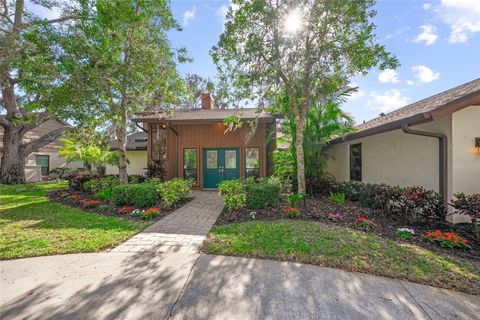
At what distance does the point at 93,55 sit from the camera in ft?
23.4

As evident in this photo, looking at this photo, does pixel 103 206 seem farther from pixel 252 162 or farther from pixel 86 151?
pixel 86 151

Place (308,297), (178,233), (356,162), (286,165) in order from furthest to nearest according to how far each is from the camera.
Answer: (286,165), (356,162), (178,233), (308,297)

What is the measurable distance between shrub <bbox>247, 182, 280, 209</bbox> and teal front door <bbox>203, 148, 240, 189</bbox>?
4.68m

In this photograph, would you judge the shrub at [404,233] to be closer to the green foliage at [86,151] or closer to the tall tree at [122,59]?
the tall tree at [122,59]

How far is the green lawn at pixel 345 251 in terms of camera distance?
3.08 metres

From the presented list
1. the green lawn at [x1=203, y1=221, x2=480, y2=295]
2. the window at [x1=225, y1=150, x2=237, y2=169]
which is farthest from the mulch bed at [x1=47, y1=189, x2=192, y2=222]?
the window at [x1=225, y1=150, x2=237, y2=169]

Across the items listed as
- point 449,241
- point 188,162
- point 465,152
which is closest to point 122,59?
point 188,162

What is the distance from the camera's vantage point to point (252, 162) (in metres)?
11.0

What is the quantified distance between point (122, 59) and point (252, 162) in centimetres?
687

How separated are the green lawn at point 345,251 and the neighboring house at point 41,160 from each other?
18.2 meters

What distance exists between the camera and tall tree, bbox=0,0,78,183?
23.4ft

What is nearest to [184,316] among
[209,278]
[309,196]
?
[209,278]

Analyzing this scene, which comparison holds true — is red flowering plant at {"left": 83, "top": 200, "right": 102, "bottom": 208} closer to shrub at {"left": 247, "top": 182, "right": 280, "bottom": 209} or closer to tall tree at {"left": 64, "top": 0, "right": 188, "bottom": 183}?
tall tree at {"left": 64, "top": 0, "right": 188, "bottom": 183}

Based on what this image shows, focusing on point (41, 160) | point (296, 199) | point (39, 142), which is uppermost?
point (39, 142)
